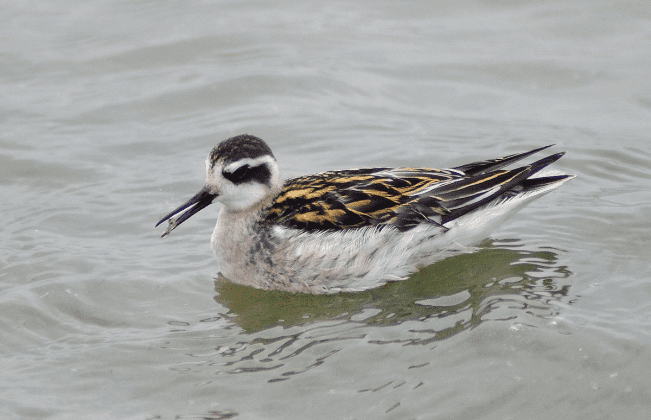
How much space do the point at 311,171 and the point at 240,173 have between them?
303cm

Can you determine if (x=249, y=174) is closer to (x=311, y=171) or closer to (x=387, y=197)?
(x=387, y=197)

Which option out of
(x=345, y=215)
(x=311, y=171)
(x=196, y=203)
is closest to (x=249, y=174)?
(x=196, y=203)

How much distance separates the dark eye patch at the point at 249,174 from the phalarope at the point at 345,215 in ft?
0.04

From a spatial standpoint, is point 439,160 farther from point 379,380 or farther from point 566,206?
point 379,380

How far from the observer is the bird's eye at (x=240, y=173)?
32.1 ft

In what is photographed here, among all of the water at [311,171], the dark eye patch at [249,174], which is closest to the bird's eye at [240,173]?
the dark eye patch at [249,174]

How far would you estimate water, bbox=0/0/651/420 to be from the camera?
26.2 ft

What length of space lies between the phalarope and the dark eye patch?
0.04 ft

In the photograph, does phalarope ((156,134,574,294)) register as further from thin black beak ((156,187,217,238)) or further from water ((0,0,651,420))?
water ((0,0,651,420))

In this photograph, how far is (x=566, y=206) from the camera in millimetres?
11523

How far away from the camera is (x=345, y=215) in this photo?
9.55m

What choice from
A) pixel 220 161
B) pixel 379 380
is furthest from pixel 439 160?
pixel 379 380

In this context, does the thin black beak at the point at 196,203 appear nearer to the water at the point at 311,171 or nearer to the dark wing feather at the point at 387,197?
the dark wing feather at the point at 387,197

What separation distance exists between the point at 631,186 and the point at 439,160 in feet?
9.17
